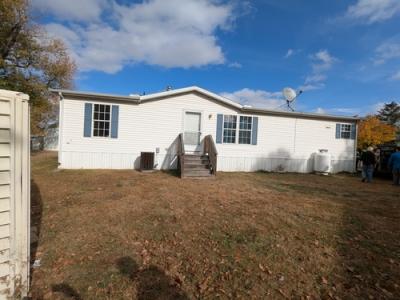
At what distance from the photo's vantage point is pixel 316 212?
5.71 m

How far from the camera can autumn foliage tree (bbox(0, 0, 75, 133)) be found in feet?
56.3

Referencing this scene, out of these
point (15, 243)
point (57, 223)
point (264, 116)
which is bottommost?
point (57, 223)

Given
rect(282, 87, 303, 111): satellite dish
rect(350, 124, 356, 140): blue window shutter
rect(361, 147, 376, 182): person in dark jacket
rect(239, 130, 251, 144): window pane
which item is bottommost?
rect(361, 147, 376, 182): person in dark jacket

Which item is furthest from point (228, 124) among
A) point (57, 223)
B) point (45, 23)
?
point (45, 23)

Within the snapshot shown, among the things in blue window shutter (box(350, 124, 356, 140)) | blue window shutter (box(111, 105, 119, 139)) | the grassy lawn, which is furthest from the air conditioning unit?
blue window shutter (box(350, 124, 356, 140))

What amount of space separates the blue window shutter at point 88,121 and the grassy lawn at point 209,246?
13.4ft

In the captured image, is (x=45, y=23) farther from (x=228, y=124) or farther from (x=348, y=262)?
(x=348, y=262)

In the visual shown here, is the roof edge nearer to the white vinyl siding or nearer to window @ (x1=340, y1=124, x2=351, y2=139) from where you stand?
the white vinyl siding

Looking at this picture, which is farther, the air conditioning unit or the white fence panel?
the air conditioning unit

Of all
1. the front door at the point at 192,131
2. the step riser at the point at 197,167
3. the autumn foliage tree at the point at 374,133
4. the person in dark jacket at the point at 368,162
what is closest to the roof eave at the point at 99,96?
the front door at the point at 192,131

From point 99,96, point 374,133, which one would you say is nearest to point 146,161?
point 99,96

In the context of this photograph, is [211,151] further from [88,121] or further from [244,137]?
[88,121]

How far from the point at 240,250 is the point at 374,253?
81.8 inches

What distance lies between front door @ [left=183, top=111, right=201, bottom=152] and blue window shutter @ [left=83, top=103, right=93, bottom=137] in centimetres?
421
